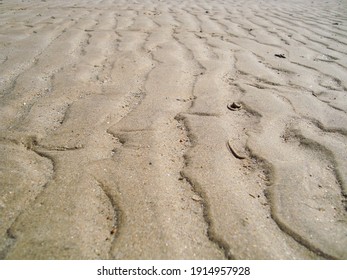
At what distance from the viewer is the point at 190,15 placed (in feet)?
13.7

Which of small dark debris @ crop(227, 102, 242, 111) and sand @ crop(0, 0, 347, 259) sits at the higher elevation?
small dark debris @ crop(227, 102, 242, 111)

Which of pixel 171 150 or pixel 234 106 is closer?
pixel 171 150

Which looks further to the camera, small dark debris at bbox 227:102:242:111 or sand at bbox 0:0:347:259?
small dark debris at bbox 227:102:242:111

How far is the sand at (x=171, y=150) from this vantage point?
0.97 meters

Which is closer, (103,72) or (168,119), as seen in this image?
(168,119)

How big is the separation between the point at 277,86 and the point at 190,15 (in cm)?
265

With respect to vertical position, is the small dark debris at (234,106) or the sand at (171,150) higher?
the small dark debris at (234,106)

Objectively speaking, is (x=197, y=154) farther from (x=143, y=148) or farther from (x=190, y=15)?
(x=190, y=15)

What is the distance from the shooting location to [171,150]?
1.36m

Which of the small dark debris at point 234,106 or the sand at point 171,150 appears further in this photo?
the small dark debris at point 234,106

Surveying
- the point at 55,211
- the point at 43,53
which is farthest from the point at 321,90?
the point at 43,53

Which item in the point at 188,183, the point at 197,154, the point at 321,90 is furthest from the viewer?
the point at 321,90

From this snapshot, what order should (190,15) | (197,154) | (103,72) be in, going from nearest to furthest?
(197,154), (103,72), (190,15)

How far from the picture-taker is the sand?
971mm
